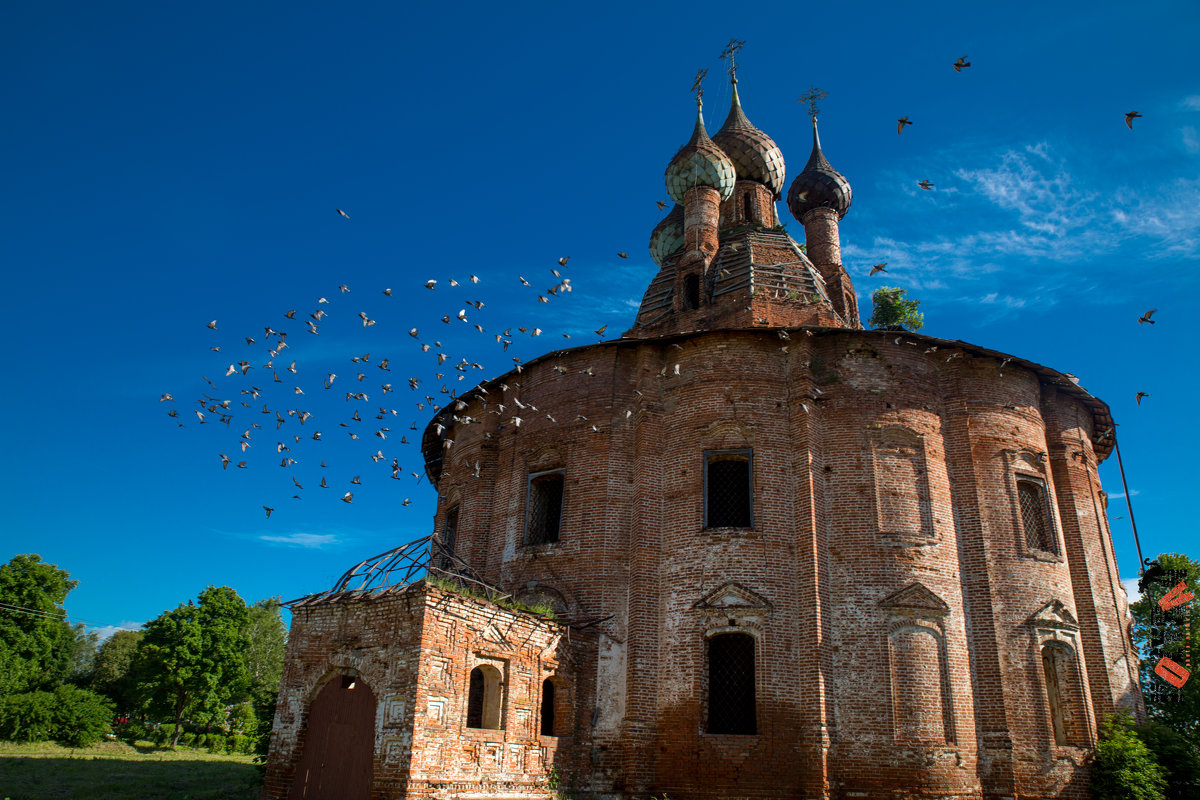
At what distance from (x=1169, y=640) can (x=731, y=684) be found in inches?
514

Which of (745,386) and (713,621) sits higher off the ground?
(745,386)

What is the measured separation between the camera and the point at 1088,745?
13820 millimetres

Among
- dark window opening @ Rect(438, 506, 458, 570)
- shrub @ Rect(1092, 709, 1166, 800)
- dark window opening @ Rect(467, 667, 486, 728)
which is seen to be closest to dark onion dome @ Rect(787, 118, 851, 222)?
dark window opening @ Rect(438, 506, 458, 570)

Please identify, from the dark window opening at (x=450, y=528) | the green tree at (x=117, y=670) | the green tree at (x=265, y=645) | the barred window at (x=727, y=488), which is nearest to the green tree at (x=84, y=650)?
the green tree at (x=117, y=670)

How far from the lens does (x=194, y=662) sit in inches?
1262

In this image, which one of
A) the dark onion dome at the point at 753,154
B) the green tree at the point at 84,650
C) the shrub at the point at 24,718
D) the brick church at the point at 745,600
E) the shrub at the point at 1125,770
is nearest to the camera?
the brick church at the point at 745,600

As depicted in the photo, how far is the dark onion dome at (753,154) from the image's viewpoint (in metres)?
22.8

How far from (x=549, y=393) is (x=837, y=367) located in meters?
5.76

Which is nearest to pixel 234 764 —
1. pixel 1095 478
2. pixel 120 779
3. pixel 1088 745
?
pixel 120 779

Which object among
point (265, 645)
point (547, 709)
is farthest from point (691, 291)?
point (265, 645)

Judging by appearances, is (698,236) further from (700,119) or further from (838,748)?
(838,748)

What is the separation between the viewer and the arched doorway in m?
11.3

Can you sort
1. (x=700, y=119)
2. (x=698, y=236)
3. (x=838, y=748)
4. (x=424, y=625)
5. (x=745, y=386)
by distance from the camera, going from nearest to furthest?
1. (x=424, y=625)
2. (x=838, y=748)
3. (x=745, y=386)
4. (x=698, y=236)
5. (x=700, y=119)

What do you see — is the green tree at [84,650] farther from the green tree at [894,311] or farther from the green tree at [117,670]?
the green tree at [894,311]
